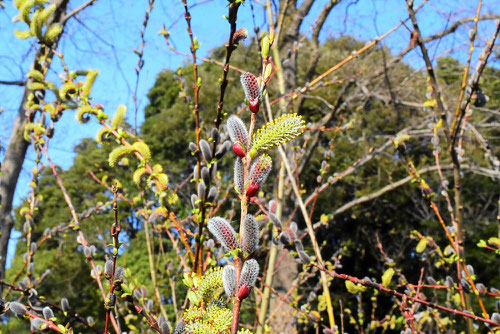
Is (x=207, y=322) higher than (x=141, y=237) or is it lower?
lower

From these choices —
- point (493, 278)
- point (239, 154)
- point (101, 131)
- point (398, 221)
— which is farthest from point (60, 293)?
point (239, 154)

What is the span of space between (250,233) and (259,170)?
3.3 inches

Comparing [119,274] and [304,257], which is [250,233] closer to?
[119,274]

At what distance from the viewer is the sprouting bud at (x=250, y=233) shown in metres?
0.59

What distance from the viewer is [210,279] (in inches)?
26.2

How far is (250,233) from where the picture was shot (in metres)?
0.59

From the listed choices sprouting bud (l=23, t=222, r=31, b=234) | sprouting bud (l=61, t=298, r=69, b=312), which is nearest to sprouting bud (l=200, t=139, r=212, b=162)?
sprouting bud (l=61, t=298, r=69, b=312)

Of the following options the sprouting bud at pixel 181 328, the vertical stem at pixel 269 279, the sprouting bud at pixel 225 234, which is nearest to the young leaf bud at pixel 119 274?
the sprouting bud at pixel 181 328

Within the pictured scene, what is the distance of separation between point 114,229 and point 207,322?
25 cm

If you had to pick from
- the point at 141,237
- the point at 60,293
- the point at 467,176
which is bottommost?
the point at 60,293

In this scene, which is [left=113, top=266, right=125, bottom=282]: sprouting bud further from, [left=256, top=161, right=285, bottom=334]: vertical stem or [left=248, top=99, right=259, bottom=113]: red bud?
[left=256, top=161, right=285, bottom=334]: vertical stem

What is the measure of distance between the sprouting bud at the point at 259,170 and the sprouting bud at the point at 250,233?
5 cm

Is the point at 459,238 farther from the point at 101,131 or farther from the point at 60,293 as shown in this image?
the point at 60,293

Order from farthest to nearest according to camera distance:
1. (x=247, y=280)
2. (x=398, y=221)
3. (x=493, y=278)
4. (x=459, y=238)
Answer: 1. (x=398, y=221)
2. (x=493, y=278)
3. (x=459, y=238)
4. (x=247, y=280)
